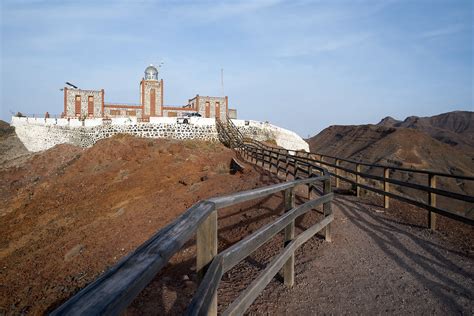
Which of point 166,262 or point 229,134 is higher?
point 229,134

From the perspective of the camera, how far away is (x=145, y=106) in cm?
3962

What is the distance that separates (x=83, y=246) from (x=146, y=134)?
79.8ft

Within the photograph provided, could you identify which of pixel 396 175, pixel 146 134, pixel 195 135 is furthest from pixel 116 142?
pixel 396 175

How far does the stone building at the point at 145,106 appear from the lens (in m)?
35.9

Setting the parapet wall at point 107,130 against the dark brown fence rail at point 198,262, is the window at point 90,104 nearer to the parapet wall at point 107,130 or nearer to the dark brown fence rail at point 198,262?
the parapet wall at point 107,130

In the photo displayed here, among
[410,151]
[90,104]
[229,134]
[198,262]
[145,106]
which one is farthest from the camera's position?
[410,151]

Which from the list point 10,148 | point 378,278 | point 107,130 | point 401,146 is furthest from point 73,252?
point 401,146

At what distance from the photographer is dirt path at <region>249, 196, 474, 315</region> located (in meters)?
3.55

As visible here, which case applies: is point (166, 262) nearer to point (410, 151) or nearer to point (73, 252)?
point (73, 252)

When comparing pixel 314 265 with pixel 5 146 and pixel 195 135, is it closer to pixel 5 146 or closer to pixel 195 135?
pixel 195 135

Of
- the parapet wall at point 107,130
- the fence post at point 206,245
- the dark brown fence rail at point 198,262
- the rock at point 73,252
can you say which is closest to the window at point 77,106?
the parapet wall at point 107,130

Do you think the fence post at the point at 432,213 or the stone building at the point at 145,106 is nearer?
the fence post at the point at 432,213

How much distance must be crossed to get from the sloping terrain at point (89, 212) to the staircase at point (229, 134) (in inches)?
287

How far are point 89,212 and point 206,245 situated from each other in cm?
1195
